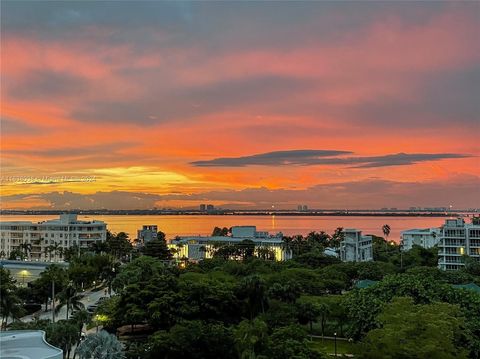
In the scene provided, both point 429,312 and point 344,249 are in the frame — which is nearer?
point 429,312

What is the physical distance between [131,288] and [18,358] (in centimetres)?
1605

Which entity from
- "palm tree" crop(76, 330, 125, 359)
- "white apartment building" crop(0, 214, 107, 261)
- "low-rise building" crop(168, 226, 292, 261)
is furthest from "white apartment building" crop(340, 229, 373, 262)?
"palm tree" crop(76, 330, 125, 359)

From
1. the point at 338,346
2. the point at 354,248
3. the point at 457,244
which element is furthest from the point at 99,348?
the point at 354,248

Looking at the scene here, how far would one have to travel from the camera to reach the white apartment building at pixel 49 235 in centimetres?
10238

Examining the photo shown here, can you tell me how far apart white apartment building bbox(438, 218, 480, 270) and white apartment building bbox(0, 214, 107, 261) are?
67829 mm

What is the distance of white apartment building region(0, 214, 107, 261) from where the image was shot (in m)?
102

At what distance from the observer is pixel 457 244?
73.6 meters

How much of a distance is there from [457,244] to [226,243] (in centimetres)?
4717

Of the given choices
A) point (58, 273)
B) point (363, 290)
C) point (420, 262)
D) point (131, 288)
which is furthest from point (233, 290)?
point (420, 262)

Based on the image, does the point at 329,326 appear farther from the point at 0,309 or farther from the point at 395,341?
the point at 0,309

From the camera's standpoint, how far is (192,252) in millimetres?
106812

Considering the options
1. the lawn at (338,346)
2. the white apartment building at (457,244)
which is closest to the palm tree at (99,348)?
the lawn at (338,346)

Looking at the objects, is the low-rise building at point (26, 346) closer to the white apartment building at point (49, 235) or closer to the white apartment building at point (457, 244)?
the white apartment building at point (457, 244)

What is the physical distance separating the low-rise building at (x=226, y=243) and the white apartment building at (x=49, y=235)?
17.9 meters
